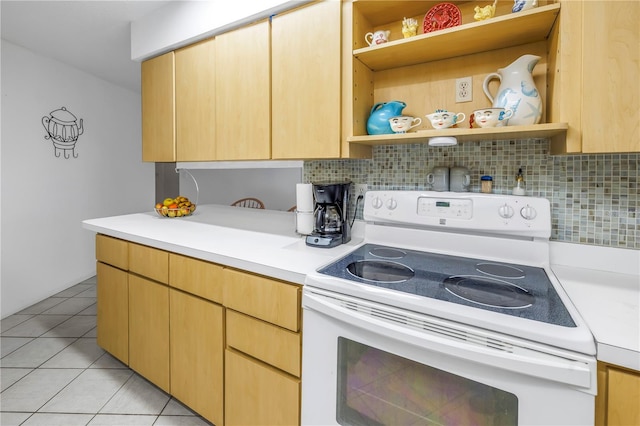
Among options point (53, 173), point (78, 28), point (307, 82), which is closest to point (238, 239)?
point (307, 82)

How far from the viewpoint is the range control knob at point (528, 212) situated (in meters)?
1.17

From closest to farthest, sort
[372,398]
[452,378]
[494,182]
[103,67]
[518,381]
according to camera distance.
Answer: [518,381] → [452,378] → [372,398] → [494,182] → [103,67]

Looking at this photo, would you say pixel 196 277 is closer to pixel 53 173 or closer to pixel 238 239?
pixel 238 239

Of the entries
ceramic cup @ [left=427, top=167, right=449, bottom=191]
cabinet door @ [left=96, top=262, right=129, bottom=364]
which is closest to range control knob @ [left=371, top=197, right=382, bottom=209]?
ceramic cup @ [left=427, top=167, right=449, bottom=191]

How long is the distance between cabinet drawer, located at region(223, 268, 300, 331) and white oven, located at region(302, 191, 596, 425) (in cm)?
7

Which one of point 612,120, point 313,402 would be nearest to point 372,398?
point 313,402

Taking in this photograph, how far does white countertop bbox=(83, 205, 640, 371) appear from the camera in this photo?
0.75 metres

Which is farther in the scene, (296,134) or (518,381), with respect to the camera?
(296,134)

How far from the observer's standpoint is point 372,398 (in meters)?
0.98

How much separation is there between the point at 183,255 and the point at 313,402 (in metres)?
0.88

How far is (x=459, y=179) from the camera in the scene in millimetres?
1385

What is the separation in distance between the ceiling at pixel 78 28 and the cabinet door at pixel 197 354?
1955mm

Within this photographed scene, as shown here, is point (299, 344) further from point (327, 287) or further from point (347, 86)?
point (347, 86)

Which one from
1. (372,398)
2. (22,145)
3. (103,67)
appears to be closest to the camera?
(372,398)
